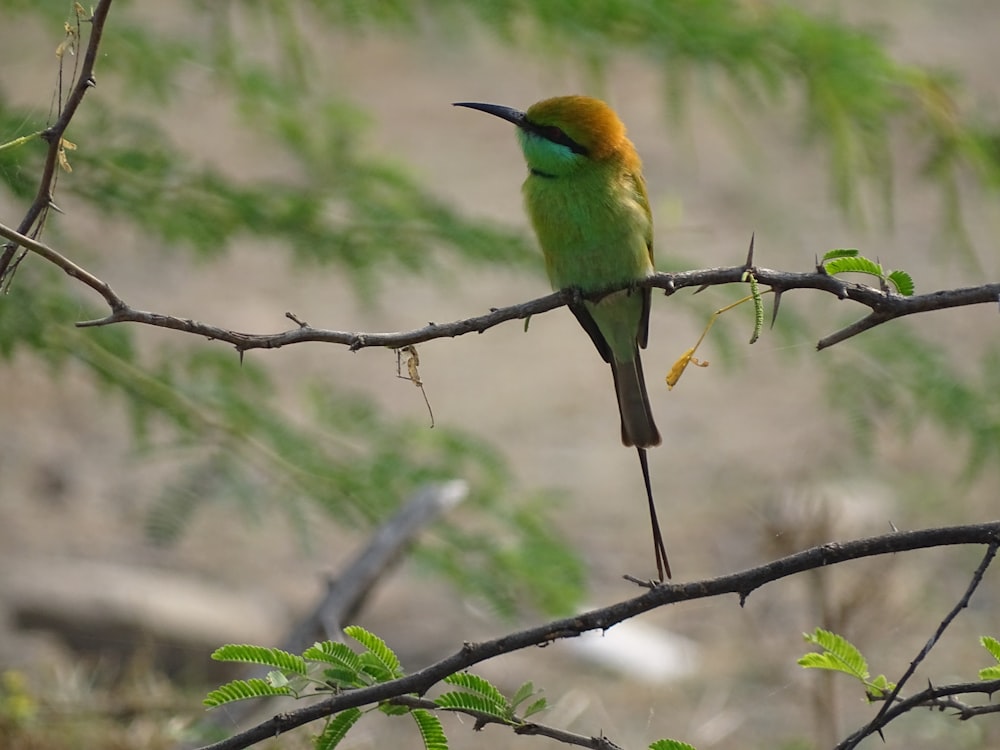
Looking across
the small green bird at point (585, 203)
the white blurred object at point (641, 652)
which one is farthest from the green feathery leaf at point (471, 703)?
the white blurred object at point (641, 652)

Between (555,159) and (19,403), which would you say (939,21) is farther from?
(555,159)

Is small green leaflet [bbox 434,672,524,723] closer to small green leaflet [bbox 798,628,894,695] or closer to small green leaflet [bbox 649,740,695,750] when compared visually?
small green leaflet [bbox 649,740,695,750]

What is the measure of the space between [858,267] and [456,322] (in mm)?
443

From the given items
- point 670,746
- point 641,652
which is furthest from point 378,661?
point 641,652

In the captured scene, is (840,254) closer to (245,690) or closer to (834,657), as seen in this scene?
(834,657)

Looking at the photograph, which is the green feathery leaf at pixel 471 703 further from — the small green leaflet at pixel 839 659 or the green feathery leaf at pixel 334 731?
the small green leaflet at pixel 839 659

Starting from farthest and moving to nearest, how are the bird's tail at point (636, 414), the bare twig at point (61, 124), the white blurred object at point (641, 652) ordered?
the white blurred object at point (641, 652) → the bird's tail at point (636, 414) → the bare twig at point (61, 124)

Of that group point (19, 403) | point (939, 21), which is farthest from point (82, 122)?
point (939, 21)

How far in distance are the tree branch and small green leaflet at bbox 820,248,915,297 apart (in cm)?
28

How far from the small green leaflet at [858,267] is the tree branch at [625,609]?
276mm

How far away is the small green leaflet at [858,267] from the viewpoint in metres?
1.28

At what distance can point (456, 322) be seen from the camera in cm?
116

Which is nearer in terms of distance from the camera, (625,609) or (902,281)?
(625,609)

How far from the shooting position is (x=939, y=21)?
926 centimetres
